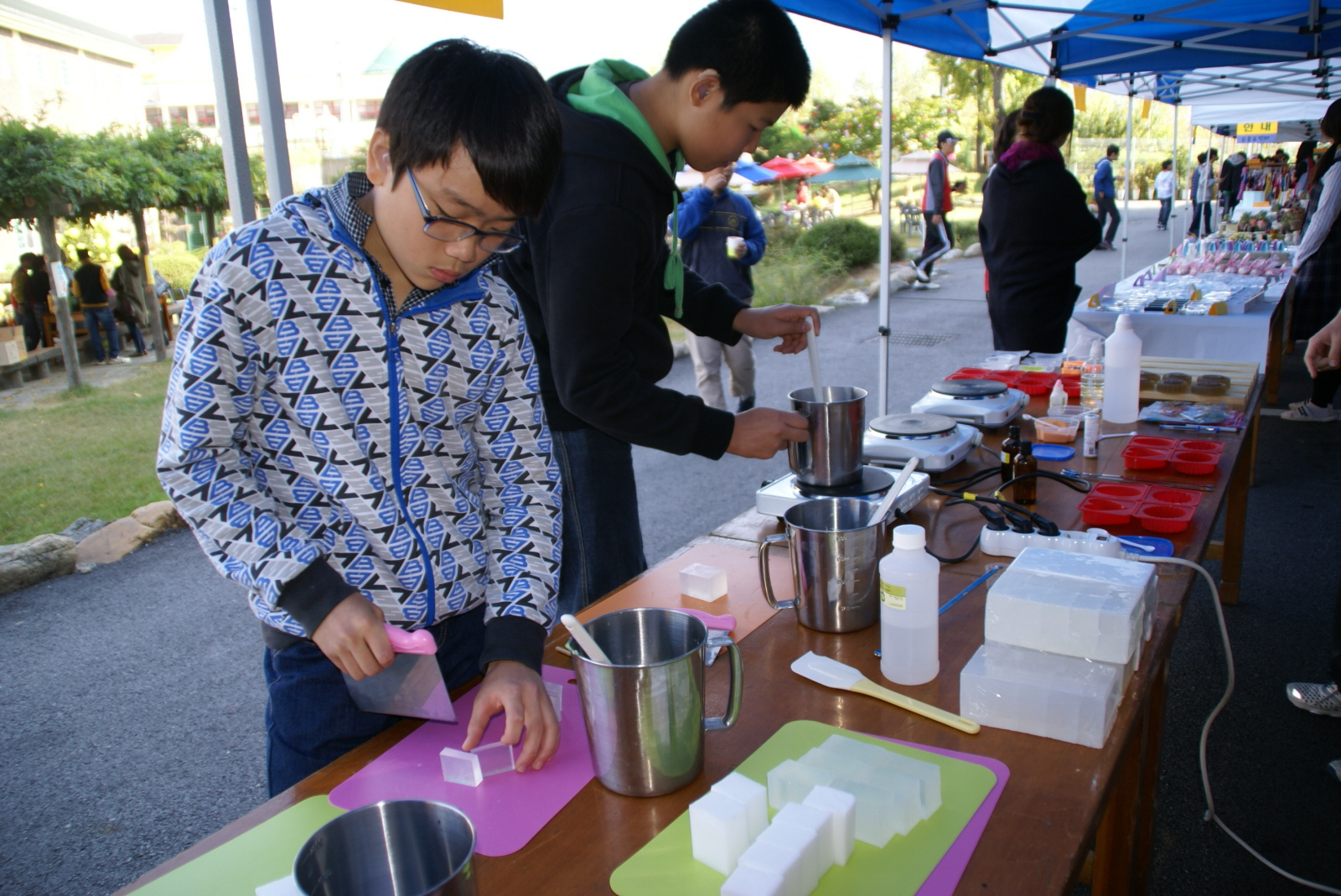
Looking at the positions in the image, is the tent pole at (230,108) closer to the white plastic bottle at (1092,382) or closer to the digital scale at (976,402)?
the digital scale at (976,402)

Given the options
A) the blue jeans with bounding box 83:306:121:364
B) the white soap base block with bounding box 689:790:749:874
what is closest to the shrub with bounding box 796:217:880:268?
the blue jeans with bounding box 83:306:121:364

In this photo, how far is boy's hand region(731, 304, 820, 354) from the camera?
6.93ft

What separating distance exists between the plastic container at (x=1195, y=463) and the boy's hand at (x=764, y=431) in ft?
3.10

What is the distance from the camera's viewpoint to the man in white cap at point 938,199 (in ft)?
35.3

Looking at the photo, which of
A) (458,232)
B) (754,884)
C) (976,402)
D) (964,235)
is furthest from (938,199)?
(754,884)

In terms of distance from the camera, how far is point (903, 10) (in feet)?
14.6

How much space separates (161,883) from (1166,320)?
443 cm

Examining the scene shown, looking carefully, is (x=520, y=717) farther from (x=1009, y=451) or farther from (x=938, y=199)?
(x=938, y=199)

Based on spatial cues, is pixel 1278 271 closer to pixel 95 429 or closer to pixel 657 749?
pixel 657 749

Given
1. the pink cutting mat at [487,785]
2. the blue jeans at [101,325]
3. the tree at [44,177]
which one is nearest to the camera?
the pink cutting mat at [487,785]

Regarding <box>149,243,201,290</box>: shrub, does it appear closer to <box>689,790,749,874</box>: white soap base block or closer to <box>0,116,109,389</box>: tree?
<box>0,116,109,389</box>: tree

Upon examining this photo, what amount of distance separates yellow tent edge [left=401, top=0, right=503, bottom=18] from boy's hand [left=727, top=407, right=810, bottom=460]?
1081 mm

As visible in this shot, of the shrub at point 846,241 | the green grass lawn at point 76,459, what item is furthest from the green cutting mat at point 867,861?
the shrub at point 846,241

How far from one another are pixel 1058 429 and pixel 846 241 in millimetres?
12598
